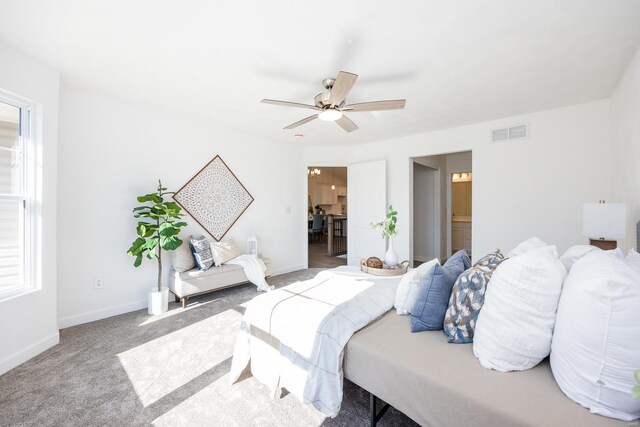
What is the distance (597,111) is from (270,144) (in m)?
4.53

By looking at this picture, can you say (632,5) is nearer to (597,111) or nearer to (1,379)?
(597,111)

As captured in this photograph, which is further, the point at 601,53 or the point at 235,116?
the point at 235,116

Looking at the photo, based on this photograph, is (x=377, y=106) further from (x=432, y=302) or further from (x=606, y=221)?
(x=606, y=221)

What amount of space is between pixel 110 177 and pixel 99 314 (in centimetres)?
155

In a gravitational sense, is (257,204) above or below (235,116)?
below

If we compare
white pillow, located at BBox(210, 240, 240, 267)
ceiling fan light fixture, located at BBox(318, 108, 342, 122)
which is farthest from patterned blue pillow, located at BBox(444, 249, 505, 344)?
white pillow, located at BBox(210, 240, 240, 267)

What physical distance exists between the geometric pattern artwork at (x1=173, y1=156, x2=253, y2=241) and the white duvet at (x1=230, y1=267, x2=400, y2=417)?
2.48 m

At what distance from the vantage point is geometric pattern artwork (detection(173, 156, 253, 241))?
389 cm

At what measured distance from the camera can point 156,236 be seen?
125 inches

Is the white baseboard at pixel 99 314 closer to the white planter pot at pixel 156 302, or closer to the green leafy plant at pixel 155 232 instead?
the white planter pot at pixel 156 302

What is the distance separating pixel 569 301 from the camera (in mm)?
1034

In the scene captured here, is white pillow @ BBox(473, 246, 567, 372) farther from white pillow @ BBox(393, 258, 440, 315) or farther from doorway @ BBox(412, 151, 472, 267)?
doorway @ BBox(412, 151, 472, 267)

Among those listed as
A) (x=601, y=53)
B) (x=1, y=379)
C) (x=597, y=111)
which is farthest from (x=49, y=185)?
(x=597, y=111)

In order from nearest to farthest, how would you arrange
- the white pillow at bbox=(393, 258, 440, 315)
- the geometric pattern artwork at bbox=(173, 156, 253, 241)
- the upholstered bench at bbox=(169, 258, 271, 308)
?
the white pillow at bbox=(393, 258, 440, 315)
the upholstered bench at bbox=(169, 258, 271, 308)
the geometric pattern artwork at bbox=(173, 156, 253, 241)
